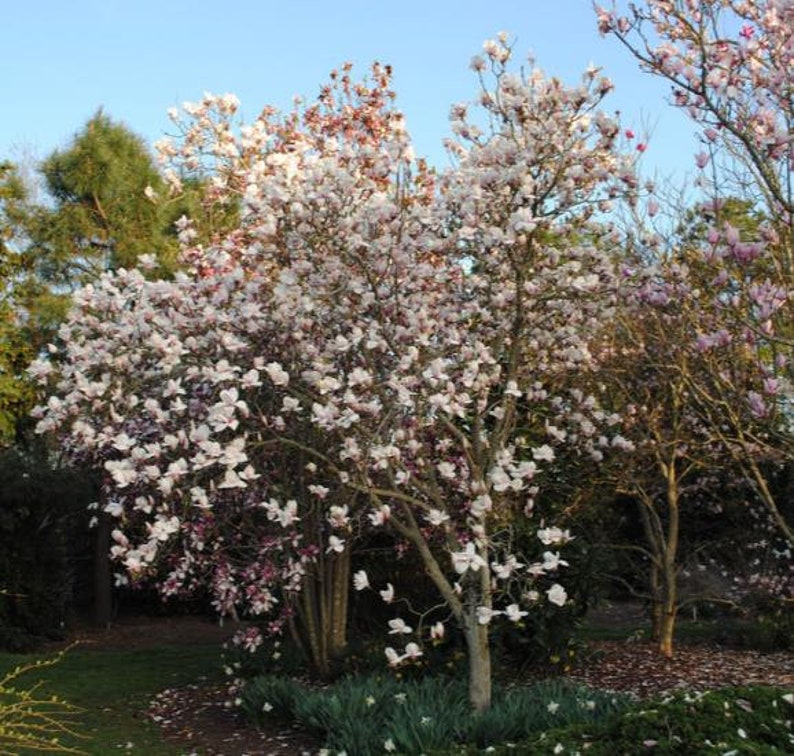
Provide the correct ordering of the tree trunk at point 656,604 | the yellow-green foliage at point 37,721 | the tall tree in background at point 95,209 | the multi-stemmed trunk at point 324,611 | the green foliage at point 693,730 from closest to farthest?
the green foliage at point 693,730 → the yellow-green foliage at point 37,721 → the multi-stemmed trunk at point 324,611 → the tree trunk at point 656,604 → the tall tree in background at point 95,209

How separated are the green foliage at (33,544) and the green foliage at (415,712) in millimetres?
6426

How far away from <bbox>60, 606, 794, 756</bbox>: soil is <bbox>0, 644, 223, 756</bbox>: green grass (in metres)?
0.20

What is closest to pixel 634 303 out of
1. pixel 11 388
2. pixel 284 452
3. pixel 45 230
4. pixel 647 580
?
pixel 284 452

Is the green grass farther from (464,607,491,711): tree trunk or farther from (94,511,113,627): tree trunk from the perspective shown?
(94,511,113,627): tree trunk

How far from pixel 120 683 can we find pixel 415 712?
4.52m

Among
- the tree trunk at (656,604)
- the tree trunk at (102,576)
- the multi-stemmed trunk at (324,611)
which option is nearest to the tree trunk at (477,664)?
the multi-stemmed trunk at (324,611)

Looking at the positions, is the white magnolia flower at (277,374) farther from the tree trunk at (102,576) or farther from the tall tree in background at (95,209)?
the tall tree in background at (95,209)

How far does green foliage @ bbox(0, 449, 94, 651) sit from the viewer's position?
43.5ft

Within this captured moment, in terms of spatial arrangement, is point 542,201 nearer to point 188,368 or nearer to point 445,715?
point 188,368

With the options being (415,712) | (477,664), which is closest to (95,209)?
(477,664)

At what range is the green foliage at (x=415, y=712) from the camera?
21.8 ft

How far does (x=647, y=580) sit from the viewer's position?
12.9m

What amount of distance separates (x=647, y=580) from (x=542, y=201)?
729 centimetres

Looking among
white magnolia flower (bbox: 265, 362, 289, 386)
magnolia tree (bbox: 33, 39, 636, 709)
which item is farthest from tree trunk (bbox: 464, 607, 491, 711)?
white magnolia flower (bbox: 265, 362, 289, 386)
